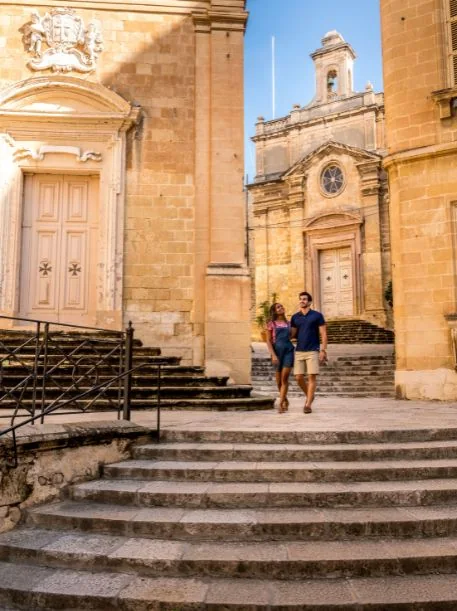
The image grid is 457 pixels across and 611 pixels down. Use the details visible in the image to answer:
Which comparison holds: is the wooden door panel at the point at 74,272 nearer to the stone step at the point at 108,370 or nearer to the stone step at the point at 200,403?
the stone step at the point at 108,370

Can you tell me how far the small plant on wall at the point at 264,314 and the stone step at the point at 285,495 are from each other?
20781mm

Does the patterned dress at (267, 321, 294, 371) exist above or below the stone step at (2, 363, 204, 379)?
above

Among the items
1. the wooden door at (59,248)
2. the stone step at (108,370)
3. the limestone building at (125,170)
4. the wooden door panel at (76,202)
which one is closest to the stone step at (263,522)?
the stone step at (108,370)

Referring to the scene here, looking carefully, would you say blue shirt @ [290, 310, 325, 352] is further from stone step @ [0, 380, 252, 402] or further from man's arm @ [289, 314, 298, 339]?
stone step @ [0, 380, 252, 402]

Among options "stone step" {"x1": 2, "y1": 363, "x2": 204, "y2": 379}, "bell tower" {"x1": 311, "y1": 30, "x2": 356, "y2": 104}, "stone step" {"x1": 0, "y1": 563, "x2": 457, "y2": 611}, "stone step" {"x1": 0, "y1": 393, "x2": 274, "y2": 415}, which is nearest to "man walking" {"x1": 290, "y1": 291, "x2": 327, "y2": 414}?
"stone step" {"x1": 0, "y1": 393, "x2": 274, "y2": 415}

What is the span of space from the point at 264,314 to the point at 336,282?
11.9ft

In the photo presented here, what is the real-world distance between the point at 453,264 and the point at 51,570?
8851 mm

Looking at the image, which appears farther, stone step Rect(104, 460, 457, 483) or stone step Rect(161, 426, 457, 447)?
stone step Rect(161, 426, 457, 447)

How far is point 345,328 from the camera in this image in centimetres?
2241

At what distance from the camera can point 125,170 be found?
33.9 feet

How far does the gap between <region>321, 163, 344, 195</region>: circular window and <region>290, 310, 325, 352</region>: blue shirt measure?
20.0 m

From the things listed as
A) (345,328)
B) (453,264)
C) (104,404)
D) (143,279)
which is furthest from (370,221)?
(104,404)

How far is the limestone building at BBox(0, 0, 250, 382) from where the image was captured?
10086mm

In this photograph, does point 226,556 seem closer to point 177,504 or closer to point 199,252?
point 177,504
